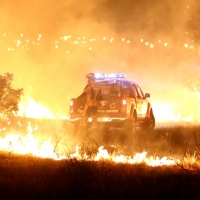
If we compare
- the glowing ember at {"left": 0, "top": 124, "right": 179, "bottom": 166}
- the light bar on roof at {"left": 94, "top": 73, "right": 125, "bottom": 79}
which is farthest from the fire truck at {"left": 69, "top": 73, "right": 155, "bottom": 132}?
the glowing ember at {"left": 0, "top": 124, "right": 179, "bottom": 166}

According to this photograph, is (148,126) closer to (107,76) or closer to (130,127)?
(130,127)

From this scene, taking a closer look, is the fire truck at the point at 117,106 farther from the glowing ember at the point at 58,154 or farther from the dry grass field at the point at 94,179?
the dry grass field at the point at 94,179

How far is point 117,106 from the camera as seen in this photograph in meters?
11.4

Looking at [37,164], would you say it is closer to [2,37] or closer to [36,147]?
[36,147]

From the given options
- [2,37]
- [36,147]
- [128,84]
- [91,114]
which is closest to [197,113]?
[128,84]

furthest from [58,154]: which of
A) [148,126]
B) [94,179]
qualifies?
[148,126]

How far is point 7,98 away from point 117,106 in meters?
3.51

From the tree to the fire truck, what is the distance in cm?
180

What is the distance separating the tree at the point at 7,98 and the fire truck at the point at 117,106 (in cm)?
180

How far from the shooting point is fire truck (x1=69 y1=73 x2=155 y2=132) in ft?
37.0

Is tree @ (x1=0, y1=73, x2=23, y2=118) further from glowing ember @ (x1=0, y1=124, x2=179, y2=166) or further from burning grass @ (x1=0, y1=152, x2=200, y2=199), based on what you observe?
burning grass @ (x1=0, y1=152, x2=200, y2=199)

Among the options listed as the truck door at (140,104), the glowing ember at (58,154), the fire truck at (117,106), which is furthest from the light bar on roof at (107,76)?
the glowing ember at (58,154)

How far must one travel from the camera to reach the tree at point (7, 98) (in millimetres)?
11423

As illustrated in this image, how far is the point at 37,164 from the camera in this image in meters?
6.30
